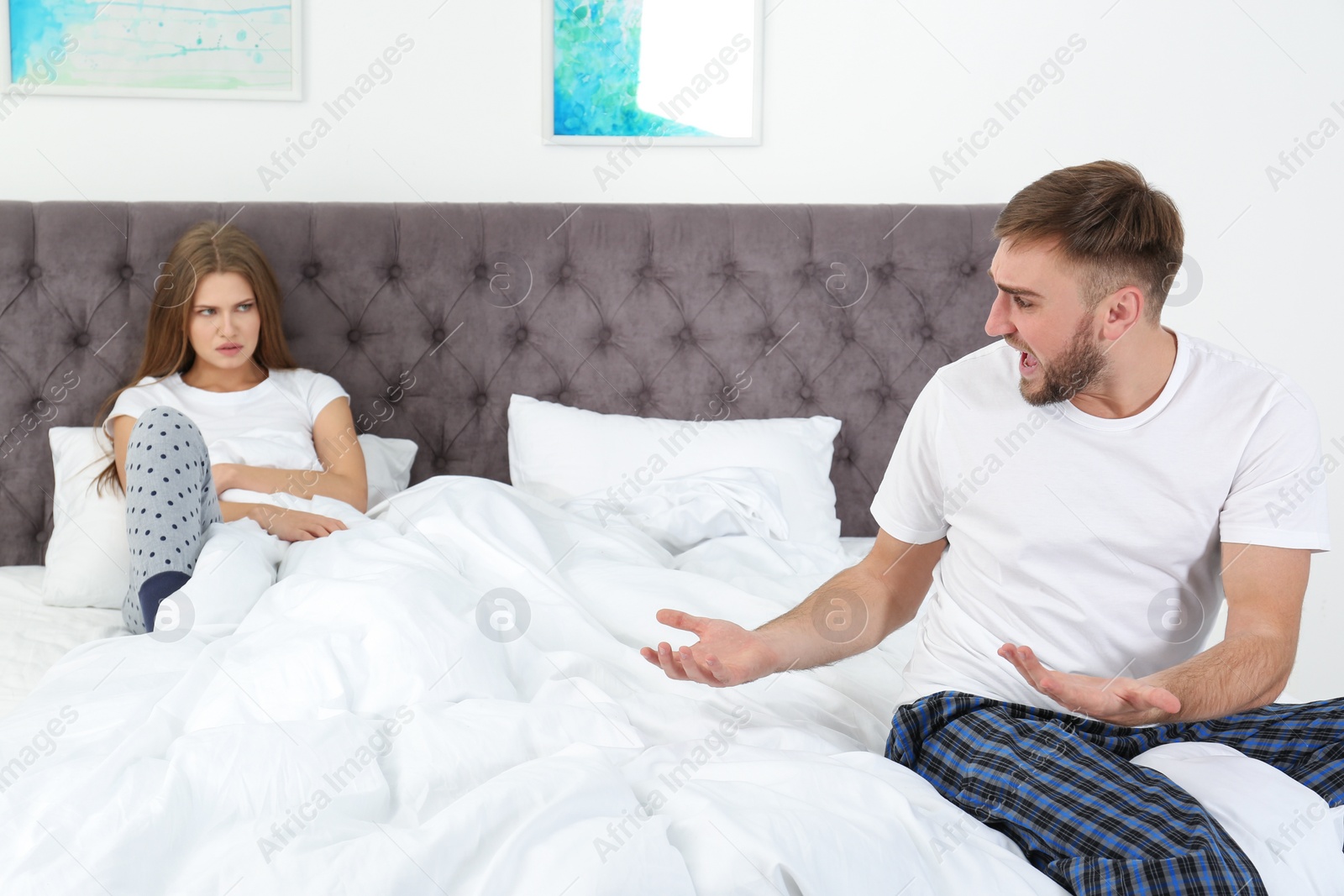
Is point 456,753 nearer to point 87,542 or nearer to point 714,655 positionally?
point 714,655

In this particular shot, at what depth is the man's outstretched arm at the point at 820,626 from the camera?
1.07 meters

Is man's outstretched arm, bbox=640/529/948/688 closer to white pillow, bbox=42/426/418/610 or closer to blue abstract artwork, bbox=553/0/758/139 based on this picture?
white pillow, bbox=42/426/418/610

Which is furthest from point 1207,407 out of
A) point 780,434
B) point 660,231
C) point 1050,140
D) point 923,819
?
point 1050,140

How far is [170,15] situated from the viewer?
2068mm

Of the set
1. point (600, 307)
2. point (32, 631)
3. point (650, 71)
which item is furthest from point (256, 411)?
point (650, 71)

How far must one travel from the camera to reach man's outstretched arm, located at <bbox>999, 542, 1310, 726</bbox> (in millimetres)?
915

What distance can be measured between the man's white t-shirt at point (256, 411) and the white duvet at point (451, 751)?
1.28 ft

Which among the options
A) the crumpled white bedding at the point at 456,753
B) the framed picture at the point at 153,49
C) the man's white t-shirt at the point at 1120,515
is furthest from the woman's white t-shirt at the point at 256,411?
the man's white t-shirt at the point at 1120,515

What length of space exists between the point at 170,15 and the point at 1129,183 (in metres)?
1.89

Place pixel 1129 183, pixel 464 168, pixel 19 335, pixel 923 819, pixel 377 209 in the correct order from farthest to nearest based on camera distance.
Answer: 1. pixel 464 168
2. pixel 377 209
3. pixel 19 335
4. pixel 1129 183
5. pixel 923 819

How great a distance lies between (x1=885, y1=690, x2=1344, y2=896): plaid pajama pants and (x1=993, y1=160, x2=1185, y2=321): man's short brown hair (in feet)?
1.51

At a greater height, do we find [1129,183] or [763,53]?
[763,53]

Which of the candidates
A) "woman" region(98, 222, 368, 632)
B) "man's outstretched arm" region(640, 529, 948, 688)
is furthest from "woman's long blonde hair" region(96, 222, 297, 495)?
"man's outstretched arm" region(640, 529, 948, 688)

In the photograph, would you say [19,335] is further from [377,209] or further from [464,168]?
[464,168]
